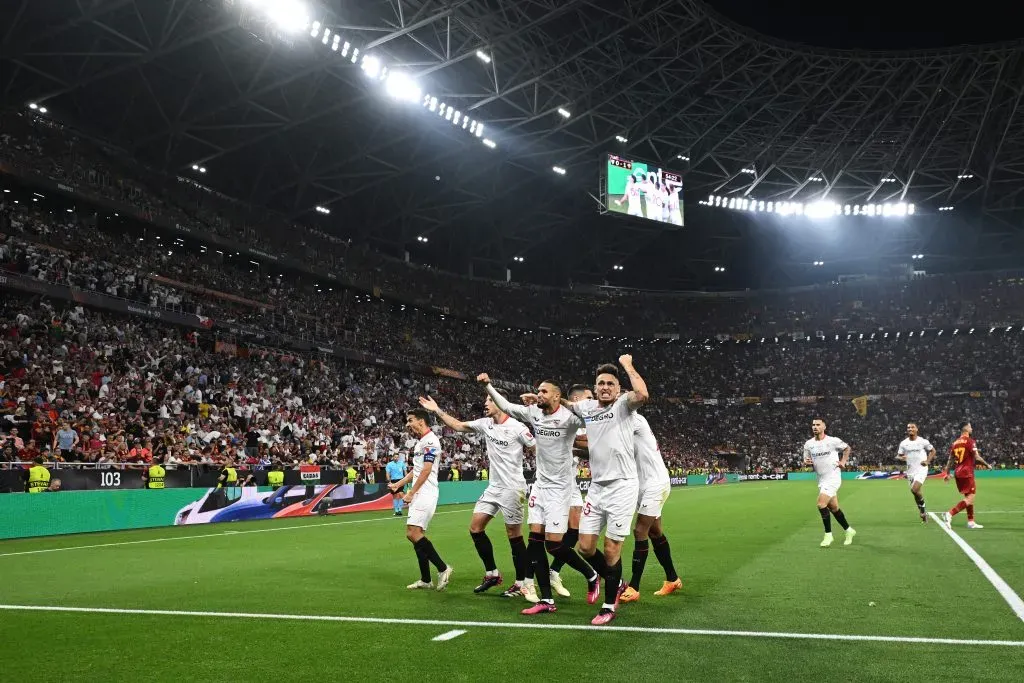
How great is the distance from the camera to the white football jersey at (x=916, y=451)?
63.2 feet

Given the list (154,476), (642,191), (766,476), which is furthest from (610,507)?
(766,476)

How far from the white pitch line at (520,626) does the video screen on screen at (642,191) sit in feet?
127

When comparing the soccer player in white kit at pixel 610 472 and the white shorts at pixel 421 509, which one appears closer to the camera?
the soccer player in white kit at pixel 610 472

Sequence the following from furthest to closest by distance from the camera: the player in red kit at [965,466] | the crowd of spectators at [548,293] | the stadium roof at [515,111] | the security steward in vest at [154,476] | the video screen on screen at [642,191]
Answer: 1. the video screen on screen at [642,191]
2. the crowd of spectators at [548,293]
3. the stadium roof at [515,111]
4. the security steward in vest at [154,476]
5. the player in red kit at [965,466]

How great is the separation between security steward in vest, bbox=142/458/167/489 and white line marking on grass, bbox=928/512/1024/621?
2008cm

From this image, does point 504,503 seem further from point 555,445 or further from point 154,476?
point 154,476

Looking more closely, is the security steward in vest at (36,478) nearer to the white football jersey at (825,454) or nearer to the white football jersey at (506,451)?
the white football jersey at (506,451)

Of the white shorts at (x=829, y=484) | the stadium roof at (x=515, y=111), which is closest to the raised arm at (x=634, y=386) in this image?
the white shorts at (x=829, y=484)

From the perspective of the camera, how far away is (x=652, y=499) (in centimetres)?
995

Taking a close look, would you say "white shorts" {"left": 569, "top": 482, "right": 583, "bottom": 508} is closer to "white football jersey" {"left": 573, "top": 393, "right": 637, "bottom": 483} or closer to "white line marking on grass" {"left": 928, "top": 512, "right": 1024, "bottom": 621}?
"white football jersey" {"left": 573, "top": 393, "right": 637, "bottom": 483}

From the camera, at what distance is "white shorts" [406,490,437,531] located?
10868 mm

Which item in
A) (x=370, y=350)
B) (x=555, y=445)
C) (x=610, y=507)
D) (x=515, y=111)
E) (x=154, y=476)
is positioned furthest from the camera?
(x=370, y=350)

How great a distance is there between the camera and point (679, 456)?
216 ft

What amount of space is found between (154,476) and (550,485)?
723 inches
